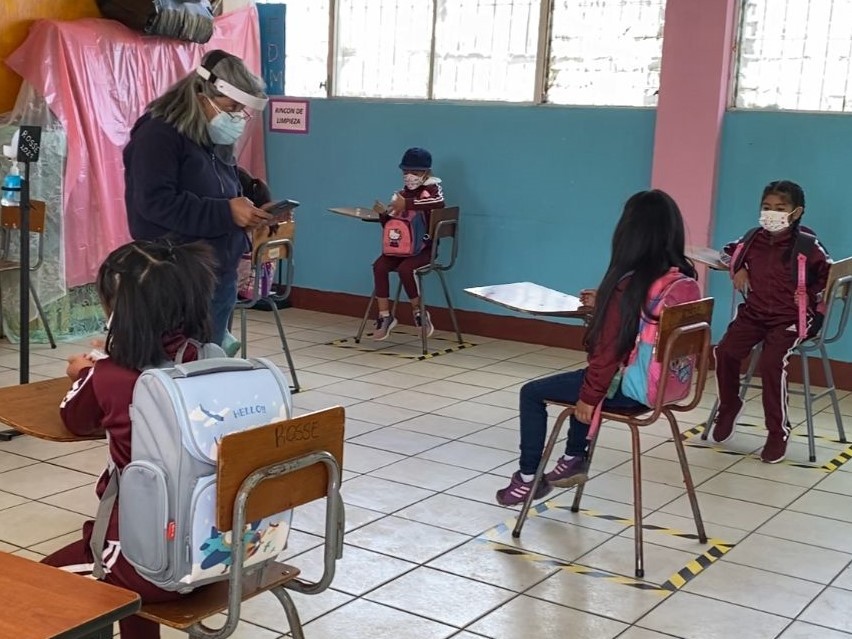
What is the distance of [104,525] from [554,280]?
14.7 feet

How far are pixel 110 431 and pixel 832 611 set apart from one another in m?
2.00

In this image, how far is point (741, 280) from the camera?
451cm

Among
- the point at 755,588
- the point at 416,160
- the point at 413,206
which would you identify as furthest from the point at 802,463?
the point at 416,160

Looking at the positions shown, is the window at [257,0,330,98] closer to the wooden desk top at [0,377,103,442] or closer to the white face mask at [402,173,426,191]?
the white face mask at [402,173,426,191]

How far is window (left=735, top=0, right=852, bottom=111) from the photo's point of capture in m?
5.42

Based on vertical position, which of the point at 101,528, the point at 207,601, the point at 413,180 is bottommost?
the point at 207,601

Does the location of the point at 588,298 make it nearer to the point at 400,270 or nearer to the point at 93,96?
the point at 400,270

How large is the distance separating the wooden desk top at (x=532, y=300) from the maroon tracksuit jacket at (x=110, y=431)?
138 centimetres

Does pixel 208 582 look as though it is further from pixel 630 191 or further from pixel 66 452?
pixel 630 191

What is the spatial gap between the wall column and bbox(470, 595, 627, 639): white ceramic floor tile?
325cm

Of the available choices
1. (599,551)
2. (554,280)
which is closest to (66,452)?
(599,551)

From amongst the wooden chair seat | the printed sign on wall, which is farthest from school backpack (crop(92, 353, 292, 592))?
the printed sign on wall

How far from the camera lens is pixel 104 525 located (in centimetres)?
201

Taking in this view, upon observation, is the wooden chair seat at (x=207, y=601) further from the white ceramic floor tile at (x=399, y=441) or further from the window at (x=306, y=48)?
the window at (x=306, y=48)
